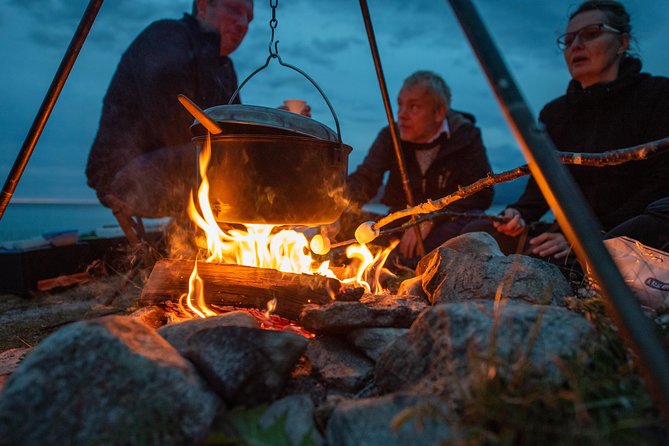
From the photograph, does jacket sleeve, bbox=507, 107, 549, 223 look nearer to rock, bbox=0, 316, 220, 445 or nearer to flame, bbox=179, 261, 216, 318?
flame, bbox=179, 261, 216, 318

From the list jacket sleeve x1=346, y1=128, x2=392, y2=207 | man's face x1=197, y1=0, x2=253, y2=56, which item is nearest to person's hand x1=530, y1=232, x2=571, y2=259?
jacket sleeve x1=346, y1=128, x2=392, y2=207

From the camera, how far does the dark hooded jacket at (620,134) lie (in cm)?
314

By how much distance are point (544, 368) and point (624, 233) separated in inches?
75.7

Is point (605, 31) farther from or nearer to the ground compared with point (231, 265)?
farther from the ground

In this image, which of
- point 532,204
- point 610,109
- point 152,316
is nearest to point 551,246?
point 532,204

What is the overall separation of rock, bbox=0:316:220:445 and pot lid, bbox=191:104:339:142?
3.48 feet

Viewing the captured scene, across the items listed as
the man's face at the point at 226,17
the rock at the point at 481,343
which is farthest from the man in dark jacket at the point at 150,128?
the rock at the point at 481,343

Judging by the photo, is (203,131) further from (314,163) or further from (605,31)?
(605,31)

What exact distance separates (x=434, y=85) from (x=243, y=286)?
10.6 feet

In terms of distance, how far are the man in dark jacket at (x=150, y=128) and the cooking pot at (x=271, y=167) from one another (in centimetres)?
191

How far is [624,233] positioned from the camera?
8.23 feet

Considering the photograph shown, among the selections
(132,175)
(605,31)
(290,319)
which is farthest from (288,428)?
(605,31)

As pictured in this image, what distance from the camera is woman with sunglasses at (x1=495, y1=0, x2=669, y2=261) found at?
322 centimetres

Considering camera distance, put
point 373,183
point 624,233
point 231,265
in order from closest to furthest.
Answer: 1. point 231,265
2. point 624,233
3. point 373,183
